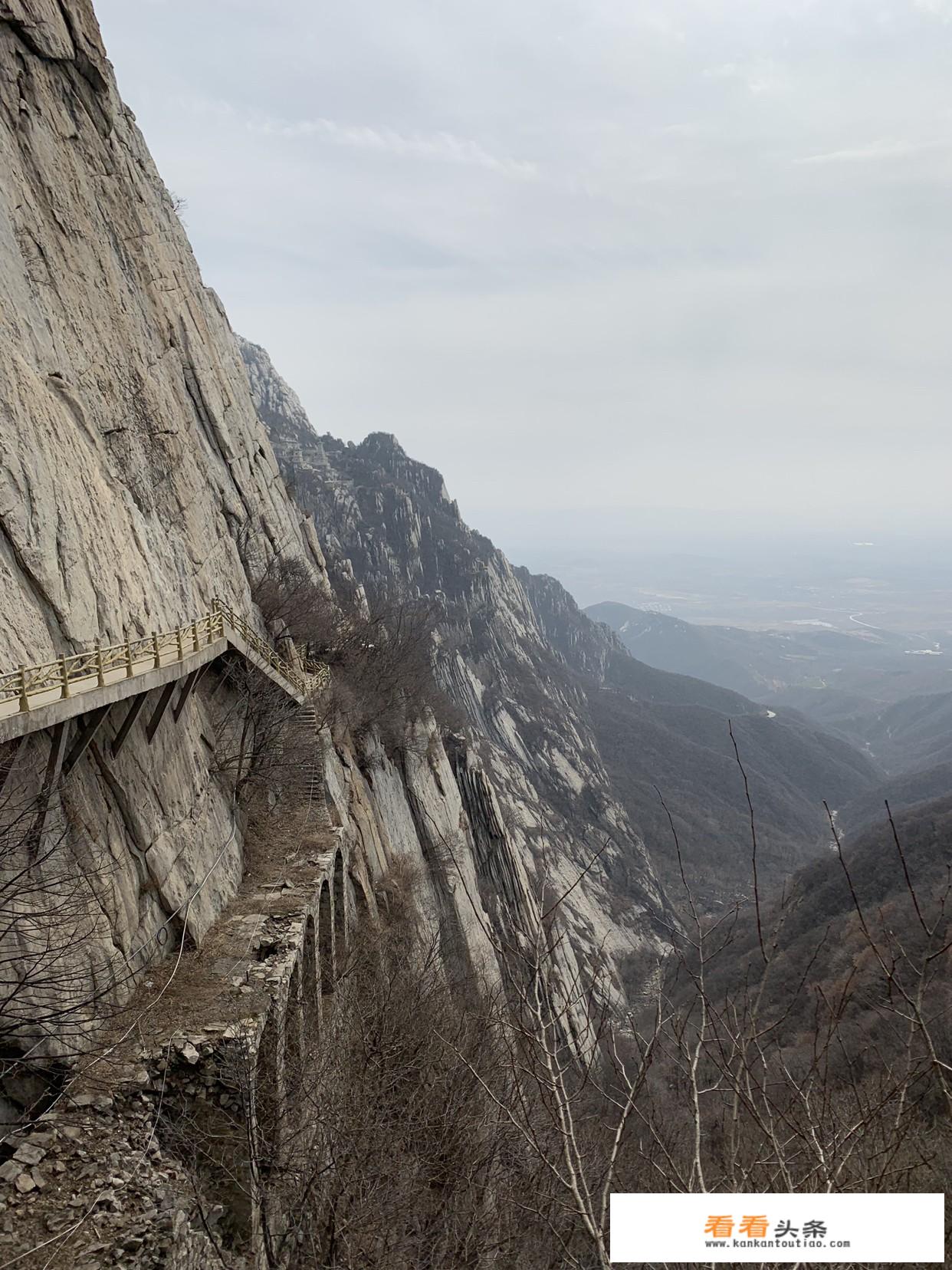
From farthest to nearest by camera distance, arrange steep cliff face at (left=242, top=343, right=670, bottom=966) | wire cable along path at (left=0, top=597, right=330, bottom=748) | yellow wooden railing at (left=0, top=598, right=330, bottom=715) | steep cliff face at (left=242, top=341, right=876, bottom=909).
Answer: steep cliff face at (left=242, top=341, right=876, bottom=909)
steep cliff face at (left=242, top=343, right=670, bottom=966)
yellow wooden railing at (left=0, top=598, right=330, bottom=715)
wire cable along path at (left=0, top=597, right=330, bottom=748)

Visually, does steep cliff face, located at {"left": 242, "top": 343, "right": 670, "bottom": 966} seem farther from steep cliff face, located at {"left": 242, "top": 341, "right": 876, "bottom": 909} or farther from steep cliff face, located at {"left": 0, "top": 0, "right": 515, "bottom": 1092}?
steep cliff face, located at {"left": 0, "top": 0, "right": 515, "bottom": 1092}

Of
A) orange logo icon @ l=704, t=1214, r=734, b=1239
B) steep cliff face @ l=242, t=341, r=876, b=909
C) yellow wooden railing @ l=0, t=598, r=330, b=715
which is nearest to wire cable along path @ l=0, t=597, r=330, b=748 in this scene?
yellow wooden railing @ l=0, t=598, r=330, b=715

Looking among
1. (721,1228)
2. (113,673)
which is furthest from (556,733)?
(721,1228)

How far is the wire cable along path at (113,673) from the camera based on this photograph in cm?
1004

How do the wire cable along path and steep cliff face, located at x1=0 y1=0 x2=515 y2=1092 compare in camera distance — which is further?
steep cliff face, located at x1=0 y1=0 x2=515 y2=1092

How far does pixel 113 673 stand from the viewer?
13211 millimetres

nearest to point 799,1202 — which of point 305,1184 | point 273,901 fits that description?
point 305,1184

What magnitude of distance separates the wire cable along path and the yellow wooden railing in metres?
0.02

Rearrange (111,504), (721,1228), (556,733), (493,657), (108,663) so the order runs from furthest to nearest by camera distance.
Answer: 1. (493,657)
2. (556,733)
3. (111,504)
4. (108,663)
5. (721,1228)

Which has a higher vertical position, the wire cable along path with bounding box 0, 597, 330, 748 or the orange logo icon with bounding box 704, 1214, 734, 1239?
the wire cable along path with bounding box 0, 597, 330, 748

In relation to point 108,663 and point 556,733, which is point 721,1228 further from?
point 556,733

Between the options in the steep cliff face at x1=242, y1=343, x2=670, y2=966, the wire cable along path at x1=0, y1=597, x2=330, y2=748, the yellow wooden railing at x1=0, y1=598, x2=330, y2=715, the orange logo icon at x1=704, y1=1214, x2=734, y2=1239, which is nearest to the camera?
the orange logo icon at x1=704, y1=1214, x2=734, y2=1239

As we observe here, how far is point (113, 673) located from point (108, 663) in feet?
0.72

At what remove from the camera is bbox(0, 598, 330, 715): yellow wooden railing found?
33.6 ft
